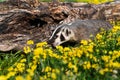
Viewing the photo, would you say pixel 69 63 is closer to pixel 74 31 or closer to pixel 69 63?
pixel 69 63

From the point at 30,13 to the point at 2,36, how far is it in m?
0.76

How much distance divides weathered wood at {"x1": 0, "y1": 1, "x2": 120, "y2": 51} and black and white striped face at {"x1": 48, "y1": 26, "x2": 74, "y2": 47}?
0.93 feet

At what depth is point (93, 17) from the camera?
8.36 m

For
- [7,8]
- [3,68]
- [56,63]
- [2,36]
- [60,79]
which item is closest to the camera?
[60,79]

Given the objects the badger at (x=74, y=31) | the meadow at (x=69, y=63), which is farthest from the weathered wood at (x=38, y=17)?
the meadow at (x=69, y=63)

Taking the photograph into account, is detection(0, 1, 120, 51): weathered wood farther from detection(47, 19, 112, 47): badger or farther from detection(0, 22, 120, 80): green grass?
detection(0, 22, 120, 80): green grass

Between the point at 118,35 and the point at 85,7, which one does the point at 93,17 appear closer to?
the point at 85,7

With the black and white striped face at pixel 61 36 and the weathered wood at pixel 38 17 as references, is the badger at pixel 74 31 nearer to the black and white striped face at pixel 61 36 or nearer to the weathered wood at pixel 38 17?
the black and white striped face at pixel 61 36

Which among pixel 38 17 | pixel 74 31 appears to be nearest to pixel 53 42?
pixel 74 31

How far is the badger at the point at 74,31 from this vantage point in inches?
283

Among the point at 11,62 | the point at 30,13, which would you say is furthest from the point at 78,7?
the point at 11,62

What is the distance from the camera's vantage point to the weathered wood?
768 cm

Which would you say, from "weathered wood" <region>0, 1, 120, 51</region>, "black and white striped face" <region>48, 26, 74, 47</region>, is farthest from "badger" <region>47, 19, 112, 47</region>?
"weathered wood" <region>0, 1, 120, 51</region>

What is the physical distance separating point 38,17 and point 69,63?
3144 millimetres
